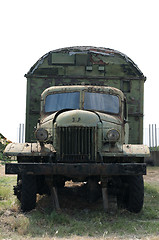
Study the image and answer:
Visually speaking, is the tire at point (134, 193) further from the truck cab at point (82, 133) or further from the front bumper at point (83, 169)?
the truck cab at point (82, 133)

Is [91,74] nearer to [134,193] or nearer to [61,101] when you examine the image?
[61,101]

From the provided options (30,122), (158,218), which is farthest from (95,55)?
(158,218)

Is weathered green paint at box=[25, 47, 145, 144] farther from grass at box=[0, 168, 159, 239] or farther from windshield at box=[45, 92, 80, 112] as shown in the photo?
grass at box=[0, 168, 159, 239]

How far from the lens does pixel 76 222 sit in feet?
19.1

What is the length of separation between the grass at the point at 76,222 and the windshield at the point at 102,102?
2148mm

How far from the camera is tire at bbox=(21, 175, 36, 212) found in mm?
6578

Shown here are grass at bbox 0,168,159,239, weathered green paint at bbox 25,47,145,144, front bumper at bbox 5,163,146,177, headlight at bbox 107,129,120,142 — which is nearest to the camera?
grass at bbox 0,168,159,239

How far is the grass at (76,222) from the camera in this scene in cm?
532

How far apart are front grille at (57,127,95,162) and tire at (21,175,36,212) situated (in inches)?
28.4

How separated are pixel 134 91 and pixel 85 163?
4.25 meters

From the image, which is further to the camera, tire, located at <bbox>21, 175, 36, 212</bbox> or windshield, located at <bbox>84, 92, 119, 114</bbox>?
windshield, located at <bbox>84, 92, 119, 114</bbox>

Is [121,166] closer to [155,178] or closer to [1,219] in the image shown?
[1,219]

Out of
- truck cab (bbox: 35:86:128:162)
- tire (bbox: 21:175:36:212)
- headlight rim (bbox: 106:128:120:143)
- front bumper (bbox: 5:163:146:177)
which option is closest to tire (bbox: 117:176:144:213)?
front bumper (bbox: 5:163:146:177)

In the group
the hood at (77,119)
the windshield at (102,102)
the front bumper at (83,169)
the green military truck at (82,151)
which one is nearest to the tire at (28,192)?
the green military truck at (82,151)
